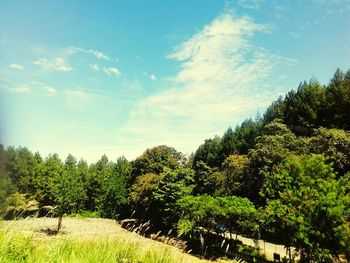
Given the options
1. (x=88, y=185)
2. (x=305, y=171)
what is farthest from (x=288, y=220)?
(x=88, y=185)

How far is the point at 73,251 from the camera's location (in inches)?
167

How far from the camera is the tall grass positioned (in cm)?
417

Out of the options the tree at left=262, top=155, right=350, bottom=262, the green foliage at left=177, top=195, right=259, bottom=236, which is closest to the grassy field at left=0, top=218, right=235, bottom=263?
the tree at left=262, top=155, right=350, bottom=262

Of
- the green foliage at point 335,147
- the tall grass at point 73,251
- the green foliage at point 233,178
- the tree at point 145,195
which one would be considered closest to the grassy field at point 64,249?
the tall grass at point 73,251

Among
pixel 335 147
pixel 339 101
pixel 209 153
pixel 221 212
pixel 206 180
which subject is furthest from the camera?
pixel 209 153

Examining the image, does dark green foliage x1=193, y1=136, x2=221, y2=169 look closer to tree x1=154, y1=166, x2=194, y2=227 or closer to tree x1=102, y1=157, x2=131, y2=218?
tree x1=102, y1=157, x2=131, y2=218

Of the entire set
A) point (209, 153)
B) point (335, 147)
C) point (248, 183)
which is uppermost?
point (209, 153)

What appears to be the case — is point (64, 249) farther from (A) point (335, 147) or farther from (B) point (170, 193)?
(B) point (170, 193)

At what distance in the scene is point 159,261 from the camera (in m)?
4.75

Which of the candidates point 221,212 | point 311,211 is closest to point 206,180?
point 221,212

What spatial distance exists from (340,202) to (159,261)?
16.0 metres

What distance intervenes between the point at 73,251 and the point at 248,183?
37.4 meters

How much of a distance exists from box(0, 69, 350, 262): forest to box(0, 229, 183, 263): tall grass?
481mm

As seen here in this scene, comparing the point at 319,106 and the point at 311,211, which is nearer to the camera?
the point at 311,211
